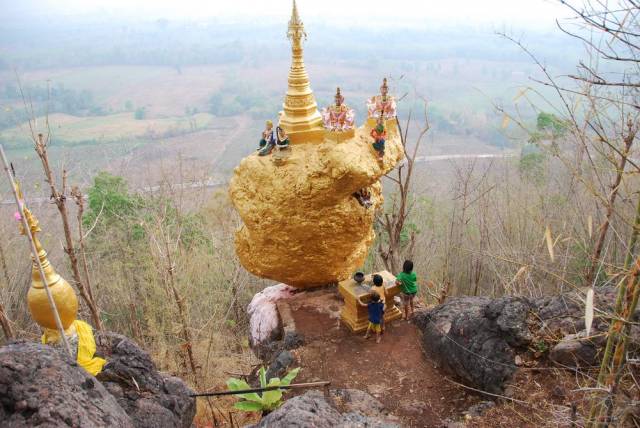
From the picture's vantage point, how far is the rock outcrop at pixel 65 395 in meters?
3.35

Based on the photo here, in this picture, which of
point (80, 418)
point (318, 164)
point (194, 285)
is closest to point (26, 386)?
point (80, 418)

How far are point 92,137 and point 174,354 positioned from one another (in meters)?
17.1

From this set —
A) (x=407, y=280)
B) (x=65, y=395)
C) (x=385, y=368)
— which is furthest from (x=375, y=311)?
(x=65, y=395)

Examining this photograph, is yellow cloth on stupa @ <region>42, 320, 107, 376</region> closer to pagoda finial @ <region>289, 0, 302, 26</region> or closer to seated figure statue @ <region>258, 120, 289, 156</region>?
seated figure statue @ <region>258, 120, 289, 156</region>

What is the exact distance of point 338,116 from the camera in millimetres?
7602

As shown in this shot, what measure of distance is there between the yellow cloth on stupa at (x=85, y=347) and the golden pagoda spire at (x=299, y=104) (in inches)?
173

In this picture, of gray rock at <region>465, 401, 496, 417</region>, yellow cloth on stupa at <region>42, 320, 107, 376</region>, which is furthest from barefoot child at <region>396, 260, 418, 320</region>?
yellow cloth on stupa at <region>42, 320, 107, 376</region>

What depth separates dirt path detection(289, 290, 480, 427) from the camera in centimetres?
647

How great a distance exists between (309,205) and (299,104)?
1724 mm

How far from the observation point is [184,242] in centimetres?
1411

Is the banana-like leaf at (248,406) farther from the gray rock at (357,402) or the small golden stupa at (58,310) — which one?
the small golden stupa at (58,310)

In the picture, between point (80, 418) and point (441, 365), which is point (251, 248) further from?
point (80, 418)

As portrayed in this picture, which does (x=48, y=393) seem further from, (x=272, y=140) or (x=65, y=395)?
(x=272, y=140)

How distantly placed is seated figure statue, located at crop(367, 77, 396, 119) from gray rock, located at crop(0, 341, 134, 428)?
5814 millimetres
